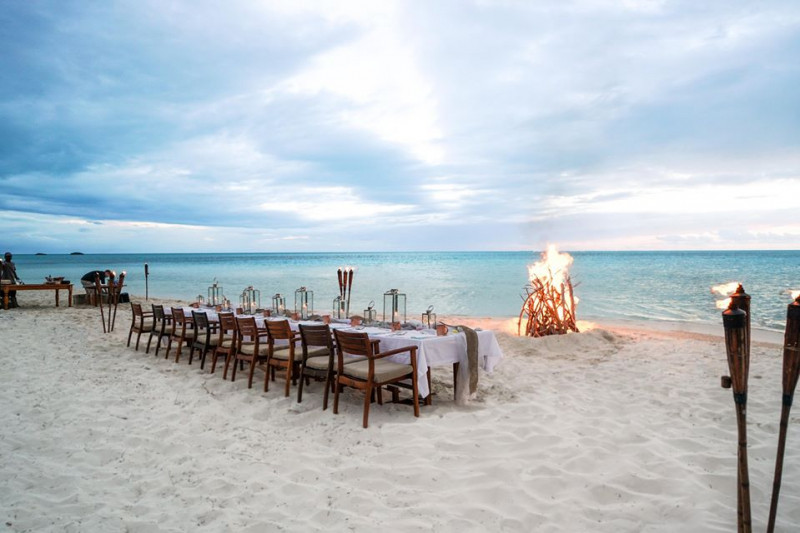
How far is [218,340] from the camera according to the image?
6.89m

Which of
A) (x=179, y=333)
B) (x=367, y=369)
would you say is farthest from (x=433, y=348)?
(x=179, y=333)

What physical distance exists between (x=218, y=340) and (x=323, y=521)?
4.59m

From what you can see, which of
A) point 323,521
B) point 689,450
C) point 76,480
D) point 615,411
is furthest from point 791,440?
point 76,480

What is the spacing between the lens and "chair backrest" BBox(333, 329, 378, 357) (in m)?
4.56

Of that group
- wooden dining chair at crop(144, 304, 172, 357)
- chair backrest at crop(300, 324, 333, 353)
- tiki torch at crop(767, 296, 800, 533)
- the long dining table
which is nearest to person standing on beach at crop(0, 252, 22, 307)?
wooden dining chair at crop(144, 304, 172, 357)

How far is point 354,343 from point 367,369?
0.33 metres

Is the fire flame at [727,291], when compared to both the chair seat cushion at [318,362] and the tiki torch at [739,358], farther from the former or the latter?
the chair seat cushion at [318,362]

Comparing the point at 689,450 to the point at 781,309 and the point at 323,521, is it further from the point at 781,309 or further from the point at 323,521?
the point at 781,309

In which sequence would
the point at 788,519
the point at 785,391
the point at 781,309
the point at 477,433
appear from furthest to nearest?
1. the point at 781,309
2. the point at 477,433
3. the point at 788,519
4. the point at 785,391

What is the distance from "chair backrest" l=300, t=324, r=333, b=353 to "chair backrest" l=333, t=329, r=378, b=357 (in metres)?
0.27

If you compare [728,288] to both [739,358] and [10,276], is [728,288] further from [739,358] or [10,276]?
[10,276]

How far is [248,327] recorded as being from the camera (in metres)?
6.09

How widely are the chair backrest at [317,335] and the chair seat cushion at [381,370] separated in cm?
34

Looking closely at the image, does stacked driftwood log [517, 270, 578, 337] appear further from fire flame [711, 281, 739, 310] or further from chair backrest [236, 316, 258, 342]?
fire flame [711, 281, 739, 310]
